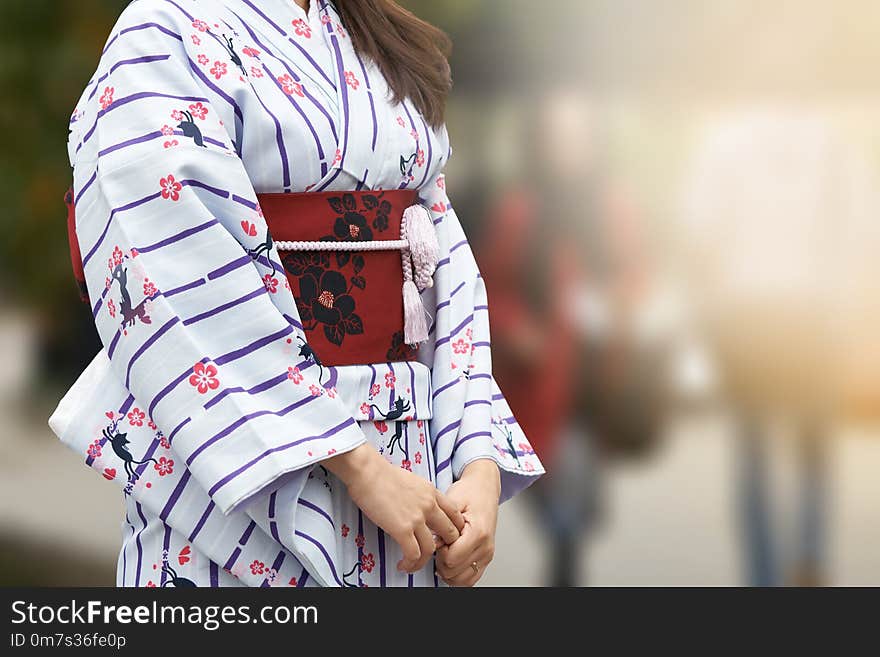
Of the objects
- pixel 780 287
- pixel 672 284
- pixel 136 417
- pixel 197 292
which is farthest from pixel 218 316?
pixel 780 287

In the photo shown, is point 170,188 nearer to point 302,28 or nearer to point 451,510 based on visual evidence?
point 302,28

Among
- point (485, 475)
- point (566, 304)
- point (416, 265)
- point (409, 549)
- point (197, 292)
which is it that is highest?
point (566, 304)

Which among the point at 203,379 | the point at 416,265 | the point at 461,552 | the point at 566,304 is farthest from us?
the point at 566,304

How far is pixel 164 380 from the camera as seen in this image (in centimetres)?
85

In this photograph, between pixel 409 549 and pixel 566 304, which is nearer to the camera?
pixel 409 549

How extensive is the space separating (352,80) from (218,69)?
0.17 metres

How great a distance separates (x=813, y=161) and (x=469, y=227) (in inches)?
39.2

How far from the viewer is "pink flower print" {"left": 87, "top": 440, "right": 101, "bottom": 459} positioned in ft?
3.01

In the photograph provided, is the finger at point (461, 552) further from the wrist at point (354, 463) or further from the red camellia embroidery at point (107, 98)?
the red camellia embroidery at point (107, 98)

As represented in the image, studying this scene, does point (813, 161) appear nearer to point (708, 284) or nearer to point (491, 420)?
point (708, 284)

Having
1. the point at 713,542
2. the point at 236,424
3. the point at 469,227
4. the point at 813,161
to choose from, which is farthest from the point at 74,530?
the point at 813,161

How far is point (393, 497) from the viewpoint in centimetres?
88

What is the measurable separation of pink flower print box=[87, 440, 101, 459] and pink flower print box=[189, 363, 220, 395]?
0.48 feet

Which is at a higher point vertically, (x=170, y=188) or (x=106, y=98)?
(x=106, y=98)
